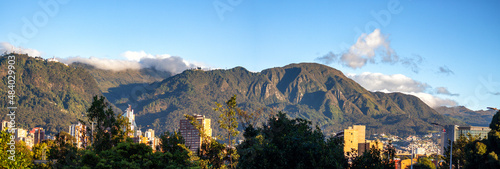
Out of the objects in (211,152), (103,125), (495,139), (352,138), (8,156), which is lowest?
(352,138)

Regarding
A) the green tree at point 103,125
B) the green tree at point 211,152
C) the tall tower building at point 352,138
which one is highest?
the green tree at point 103,125

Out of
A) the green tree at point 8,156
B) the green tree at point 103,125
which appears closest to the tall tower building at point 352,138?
the green tree at point 103,125

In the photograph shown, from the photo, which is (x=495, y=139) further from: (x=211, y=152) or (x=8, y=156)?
(x=8, y=156)

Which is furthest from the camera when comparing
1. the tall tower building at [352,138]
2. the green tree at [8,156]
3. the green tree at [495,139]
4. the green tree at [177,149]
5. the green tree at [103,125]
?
the tall tower building at [352,138]

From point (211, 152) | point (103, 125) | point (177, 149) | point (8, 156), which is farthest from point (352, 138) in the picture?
point (8, 156)

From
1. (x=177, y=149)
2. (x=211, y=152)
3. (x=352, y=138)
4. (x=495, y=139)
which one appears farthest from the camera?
(x=352, y=138)

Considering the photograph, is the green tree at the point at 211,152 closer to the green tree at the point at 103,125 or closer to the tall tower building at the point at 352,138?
the green tree at the point at 103,125

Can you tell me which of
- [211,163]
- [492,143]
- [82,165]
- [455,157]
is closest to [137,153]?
[82,165]

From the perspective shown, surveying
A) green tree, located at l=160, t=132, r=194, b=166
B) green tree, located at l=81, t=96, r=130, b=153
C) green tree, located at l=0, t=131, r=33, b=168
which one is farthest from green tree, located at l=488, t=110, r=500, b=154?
green tree, located at l=0, t=131, r=33, b=168

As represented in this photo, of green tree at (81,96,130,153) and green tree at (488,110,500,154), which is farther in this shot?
green tree at (488,110,500,154)

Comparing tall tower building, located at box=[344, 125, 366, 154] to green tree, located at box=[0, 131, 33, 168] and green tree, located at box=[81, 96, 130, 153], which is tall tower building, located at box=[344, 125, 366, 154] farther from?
green tree, located at box=[0, 131, 33, 168]

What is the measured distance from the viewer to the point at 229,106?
35719mm

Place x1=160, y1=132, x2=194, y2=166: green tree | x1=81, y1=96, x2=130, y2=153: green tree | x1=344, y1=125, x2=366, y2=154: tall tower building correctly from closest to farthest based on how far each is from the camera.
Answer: x1=160, y1=132, x2=194, y2=166: green tree, x1=81, y1=96, x2=130, y2=153: green tree, x1=344, y1=125, x2=366, y2=154: tall tower building

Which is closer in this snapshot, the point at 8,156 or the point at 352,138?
the point at 8,156
